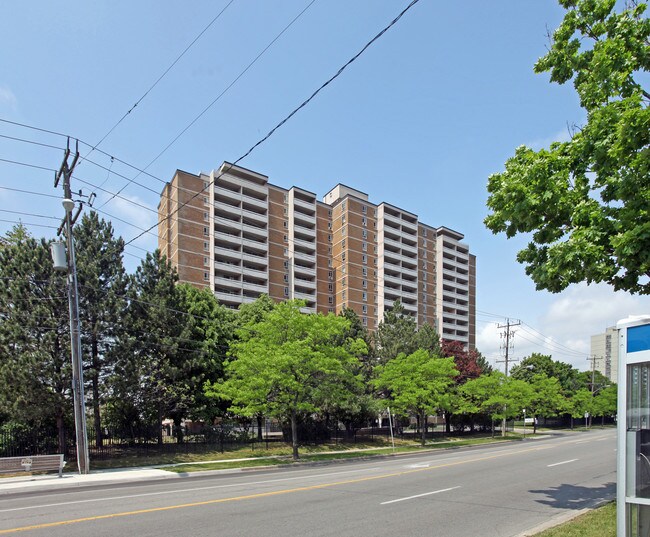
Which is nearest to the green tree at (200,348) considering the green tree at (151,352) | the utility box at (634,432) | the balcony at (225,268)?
the green tree at (151,352)

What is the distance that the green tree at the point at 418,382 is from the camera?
3297 centimetres

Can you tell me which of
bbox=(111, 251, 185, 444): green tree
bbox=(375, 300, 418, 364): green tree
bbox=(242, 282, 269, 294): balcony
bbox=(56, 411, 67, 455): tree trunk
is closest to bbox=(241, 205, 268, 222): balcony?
bbox=(242, 282, 269, 294): balcony

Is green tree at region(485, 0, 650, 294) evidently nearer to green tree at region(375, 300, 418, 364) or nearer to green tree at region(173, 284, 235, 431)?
green tree at region(173, 284, 235, 431)

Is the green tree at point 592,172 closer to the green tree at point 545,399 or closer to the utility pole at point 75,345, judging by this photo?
the utility pole at point 75,345

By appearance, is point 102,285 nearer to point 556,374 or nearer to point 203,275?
point 203,275

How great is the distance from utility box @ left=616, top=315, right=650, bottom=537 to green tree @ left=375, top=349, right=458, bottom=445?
27.4 m

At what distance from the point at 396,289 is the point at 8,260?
7601 cm

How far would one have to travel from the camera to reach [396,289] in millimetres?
91562

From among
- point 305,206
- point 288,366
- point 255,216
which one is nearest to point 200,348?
point 288,366

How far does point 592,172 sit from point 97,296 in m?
20.7

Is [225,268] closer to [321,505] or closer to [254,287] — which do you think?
[254,287]

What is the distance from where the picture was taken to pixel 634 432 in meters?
5.91

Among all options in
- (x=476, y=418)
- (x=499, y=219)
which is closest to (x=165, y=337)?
(x=499, y=219)

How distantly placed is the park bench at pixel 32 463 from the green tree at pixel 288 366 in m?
8.06
